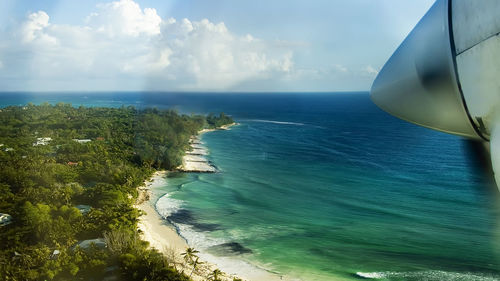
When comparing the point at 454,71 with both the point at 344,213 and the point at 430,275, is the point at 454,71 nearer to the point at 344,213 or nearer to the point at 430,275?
the point at 430,275

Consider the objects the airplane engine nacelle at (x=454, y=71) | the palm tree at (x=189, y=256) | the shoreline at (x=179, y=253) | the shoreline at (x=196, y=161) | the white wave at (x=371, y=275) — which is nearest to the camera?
the airplane engine nacelle at (x=454, y=71)

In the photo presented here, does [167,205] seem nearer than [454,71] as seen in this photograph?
No

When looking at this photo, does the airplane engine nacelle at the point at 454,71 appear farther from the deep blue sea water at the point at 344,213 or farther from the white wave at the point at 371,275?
the white wave at the point at 371,275

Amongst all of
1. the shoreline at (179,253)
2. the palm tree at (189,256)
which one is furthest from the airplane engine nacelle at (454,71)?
the palm tree at (189,256)

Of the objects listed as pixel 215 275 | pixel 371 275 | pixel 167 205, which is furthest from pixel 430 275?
pixel 167 205

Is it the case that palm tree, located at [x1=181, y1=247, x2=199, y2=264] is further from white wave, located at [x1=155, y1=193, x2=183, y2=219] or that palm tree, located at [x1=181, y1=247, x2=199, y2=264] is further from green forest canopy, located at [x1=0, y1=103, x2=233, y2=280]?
white wave, located at [x1=155, y1=193, x2=183, y2=219]
